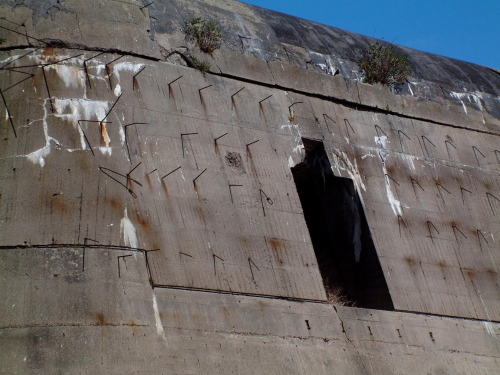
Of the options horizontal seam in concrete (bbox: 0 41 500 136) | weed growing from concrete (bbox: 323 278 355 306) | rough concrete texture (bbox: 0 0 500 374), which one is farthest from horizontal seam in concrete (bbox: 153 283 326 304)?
horizontal seam in concrete (bbox: 0 41 500 136)

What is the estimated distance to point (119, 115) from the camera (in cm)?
1026

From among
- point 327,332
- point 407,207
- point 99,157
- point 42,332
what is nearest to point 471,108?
point 407,207

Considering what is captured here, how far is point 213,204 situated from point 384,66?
5.21 m

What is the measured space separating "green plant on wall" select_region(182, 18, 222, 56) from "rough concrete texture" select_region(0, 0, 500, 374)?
204 mm

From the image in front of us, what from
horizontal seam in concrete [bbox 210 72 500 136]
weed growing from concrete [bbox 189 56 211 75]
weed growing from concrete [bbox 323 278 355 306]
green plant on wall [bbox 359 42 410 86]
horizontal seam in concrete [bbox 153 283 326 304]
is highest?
green plant on wall [bbox 359 42 410 86]

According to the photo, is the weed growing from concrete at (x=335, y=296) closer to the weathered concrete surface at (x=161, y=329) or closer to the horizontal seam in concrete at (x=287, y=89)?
the weathered concrete surface at (x=161, y=329)

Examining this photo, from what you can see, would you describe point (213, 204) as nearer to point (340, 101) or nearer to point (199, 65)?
point (199, 65)

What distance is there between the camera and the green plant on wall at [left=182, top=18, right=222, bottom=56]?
11.9 m

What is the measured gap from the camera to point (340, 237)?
39.5 feet

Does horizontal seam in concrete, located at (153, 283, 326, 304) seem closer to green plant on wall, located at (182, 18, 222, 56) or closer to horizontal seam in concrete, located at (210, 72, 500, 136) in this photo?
horizontal seam in concrete, located at (210, 72, 500, 136)

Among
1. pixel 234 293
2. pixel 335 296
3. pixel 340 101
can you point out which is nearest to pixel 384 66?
pixel 340 101

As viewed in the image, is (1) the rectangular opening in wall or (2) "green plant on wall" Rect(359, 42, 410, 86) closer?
(1) the rectangular opening in wall

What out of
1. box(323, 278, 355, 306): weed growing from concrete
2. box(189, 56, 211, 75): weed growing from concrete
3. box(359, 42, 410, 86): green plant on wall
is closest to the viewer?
box(323, 278, 355, 306): weed growing from concrete

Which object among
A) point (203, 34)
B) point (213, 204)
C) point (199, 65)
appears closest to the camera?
point (213, 204)
